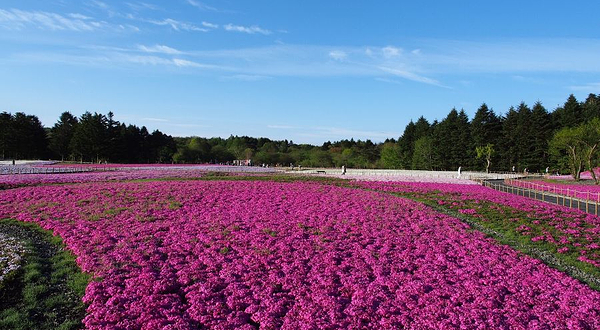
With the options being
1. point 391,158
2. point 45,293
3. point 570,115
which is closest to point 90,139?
point 391,158

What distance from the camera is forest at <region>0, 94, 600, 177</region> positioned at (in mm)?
77938

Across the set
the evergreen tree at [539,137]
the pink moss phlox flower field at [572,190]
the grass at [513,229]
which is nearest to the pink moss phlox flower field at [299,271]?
the grass at [513,229]

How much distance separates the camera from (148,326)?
7738 millimetres

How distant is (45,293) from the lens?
30.8 ft

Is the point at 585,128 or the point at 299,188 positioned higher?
the point at 585,128

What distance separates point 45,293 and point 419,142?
9140 cm

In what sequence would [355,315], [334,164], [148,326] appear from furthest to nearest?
[334,164], [355,315], [148,326]

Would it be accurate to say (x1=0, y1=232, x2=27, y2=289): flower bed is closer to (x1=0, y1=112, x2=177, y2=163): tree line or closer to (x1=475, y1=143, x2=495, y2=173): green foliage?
(x1=0, y1=112, x2=177, y2=163): tree line

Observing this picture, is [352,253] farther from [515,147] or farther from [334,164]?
[334,164]

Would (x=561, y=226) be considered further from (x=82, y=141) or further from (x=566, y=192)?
(x=82, y=141)

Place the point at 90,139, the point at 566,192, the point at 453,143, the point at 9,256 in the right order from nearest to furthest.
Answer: the point at 9,256
the point at 566,192
the point at 90,139
the point at 453,143

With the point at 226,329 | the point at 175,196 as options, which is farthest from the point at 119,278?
the point at 175,196

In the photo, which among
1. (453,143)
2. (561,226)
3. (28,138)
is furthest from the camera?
(453,143)

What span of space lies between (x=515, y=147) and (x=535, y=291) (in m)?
82.2
